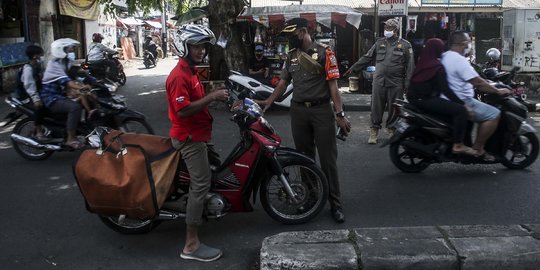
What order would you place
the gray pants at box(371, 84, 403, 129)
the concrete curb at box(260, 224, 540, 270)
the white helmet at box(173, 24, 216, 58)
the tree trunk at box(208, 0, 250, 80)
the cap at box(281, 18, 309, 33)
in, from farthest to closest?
the tree trunk at box(208, 0, 250, 80) → the gray pants at box(371, 84, 403, 129) → the cap at box(281, 18, 309, 33) → the white helmet at box(173, 24, 216, 58) → the concrete curb at box(260, 224, 540, 270)

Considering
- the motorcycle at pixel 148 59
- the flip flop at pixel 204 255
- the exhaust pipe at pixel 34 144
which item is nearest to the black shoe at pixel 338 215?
the flip flop at pixel 204 255

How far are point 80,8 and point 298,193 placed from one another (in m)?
17.1

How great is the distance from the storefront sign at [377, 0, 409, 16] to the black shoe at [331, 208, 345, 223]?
714 cm

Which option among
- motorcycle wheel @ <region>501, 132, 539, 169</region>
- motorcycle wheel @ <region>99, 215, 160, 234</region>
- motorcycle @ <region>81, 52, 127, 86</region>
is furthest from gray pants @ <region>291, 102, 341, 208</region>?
motorcycle @ <region>81, 52, 127, 86</region>

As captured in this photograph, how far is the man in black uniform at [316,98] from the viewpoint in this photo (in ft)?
15.1

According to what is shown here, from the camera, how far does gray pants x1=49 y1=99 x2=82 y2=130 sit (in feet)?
22.2

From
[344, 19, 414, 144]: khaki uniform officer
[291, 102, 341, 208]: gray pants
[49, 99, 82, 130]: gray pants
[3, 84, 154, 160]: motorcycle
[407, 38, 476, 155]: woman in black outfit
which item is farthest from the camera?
[344, 19, 414, 144]: khaki uniform officer

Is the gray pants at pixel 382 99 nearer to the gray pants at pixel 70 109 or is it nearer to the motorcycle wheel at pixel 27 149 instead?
the gray pants at pixel 70 109

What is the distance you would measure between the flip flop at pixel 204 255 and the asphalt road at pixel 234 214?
0.17ft

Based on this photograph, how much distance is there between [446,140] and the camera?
5980mm

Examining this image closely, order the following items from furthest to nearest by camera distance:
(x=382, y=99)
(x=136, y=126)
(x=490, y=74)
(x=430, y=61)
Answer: (x=490, y=74), (x=382, y=99), (x=136, y=126), (x=430, y=61)

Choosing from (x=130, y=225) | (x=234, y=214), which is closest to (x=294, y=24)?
(x=234, y=214)

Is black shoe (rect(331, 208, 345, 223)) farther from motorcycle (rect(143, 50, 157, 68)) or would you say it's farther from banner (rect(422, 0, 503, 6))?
motorcycle (rect(143, 50, 157, 68))

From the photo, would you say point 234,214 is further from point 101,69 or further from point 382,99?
point 101,69
